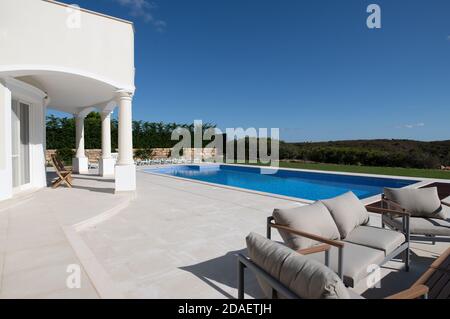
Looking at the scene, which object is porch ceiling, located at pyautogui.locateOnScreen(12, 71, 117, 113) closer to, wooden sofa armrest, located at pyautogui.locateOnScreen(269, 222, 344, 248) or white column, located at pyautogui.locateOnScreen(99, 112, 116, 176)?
white column, located at pyautogui.locateOnScreen(99, 112, 116, 176)

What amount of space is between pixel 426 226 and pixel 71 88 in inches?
399

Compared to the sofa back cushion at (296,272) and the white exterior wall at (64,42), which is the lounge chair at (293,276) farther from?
the white exterior wall at (64,42)

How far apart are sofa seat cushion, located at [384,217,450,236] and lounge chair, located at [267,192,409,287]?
0.61ft

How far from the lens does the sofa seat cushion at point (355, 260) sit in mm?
2619

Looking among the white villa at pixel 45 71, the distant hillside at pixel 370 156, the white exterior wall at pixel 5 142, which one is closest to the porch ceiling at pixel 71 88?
the white villa at pixel 45 71

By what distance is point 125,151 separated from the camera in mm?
8492

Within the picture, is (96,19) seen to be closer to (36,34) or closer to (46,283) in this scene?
(36,34)

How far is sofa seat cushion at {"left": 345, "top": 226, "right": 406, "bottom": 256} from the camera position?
3227 mm

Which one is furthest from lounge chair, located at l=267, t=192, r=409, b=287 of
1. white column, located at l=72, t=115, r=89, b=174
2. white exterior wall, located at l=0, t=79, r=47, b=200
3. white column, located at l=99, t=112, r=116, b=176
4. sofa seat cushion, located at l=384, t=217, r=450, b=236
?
white column, located at l=72, t=115, r=89, b=174

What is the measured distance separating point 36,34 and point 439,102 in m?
31.4

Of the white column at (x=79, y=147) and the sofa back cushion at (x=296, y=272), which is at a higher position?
the white column at (x=79, y=147)

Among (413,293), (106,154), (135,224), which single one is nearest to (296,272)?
(413,293)

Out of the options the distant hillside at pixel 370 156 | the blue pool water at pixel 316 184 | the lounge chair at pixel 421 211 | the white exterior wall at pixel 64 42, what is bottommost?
the blue pool water at pixel 316 184

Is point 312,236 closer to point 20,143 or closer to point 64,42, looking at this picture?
point 64,42
